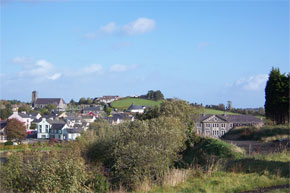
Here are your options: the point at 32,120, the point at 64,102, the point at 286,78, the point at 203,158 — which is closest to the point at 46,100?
the point at 64,102

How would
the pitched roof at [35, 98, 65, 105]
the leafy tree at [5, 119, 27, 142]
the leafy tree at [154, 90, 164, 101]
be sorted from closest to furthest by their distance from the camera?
the leafy tree at [5, 119, 27, 142], the leafy tree at [154, 90, 164, 101], the pitched roof at [35, 98, 65, 105]

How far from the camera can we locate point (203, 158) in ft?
58.0

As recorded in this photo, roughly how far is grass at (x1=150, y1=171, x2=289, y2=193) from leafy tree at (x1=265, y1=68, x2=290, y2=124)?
24203mm

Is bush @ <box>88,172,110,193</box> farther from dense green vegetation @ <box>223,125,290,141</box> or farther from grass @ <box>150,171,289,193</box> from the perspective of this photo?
dense green vegetation @ <box>223,125,290,141</box>

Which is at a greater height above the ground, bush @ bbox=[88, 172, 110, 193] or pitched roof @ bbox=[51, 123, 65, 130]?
pitched roof @ bbox=[51, 123, 65, 130]

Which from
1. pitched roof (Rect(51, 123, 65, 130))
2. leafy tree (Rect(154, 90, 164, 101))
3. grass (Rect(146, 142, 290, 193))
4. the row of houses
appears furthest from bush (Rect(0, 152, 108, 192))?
leafy tree (Rect(154, 90, 164, 101))

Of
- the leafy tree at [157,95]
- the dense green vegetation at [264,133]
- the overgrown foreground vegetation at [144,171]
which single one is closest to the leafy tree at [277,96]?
the dense green vegetation at [264,133]

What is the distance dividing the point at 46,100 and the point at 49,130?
64207 millimetres

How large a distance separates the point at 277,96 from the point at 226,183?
1003 inches

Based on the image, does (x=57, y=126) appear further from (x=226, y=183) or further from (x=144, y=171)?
(x=226, y=183)

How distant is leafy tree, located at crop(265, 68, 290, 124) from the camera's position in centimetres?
3397

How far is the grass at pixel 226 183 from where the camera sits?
10.9 m

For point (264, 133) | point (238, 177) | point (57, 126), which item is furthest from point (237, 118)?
point (238, 177)

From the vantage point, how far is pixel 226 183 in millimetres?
11195
